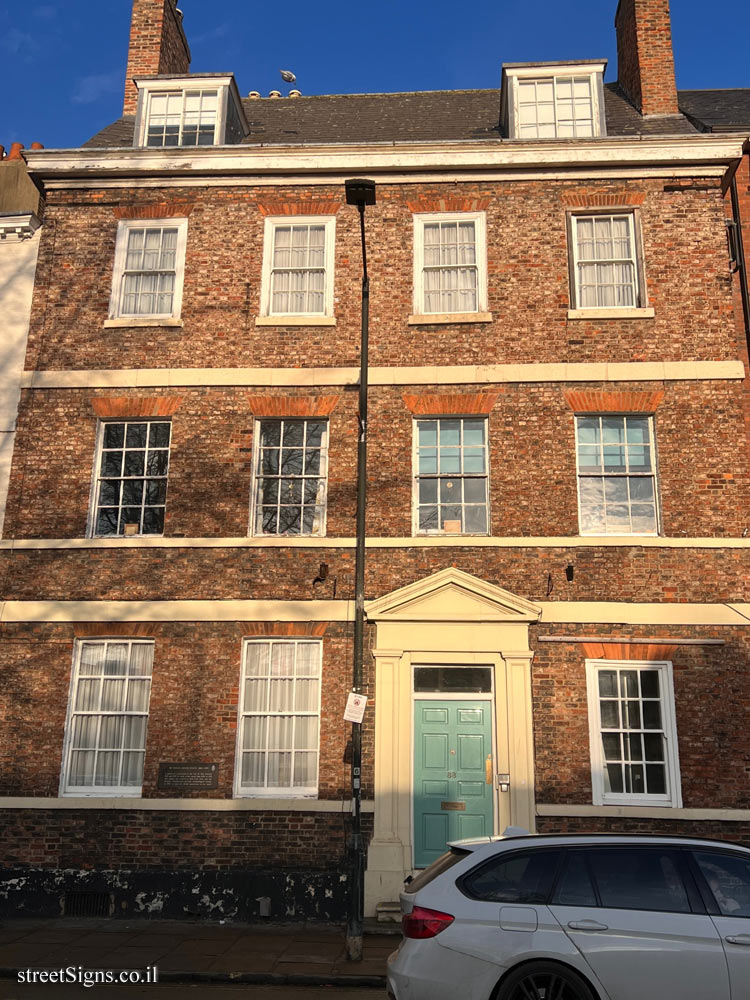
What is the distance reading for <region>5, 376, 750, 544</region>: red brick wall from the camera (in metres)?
11.9

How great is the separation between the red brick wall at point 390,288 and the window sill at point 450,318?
87 millimetres

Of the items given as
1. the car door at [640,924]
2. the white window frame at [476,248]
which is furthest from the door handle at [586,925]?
the white window frame at [476,248]

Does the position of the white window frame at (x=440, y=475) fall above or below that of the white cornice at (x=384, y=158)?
below

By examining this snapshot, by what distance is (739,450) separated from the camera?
12.0 metres

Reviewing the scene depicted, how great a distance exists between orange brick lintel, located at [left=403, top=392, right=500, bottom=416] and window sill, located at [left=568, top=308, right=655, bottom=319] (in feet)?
5.68

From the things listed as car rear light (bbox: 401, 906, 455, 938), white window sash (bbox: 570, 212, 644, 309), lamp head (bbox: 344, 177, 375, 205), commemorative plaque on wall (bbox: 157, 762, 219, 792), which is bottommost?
car rear light (bbox: 401, 906, 455, 938)

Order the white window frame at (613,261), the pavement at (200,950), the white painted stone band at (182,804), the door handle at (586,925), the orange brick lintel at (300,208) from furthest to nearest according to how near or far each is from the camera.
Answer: the orange brick lintel at (300,208)
the white window frame at (613,261)
the white painted stone band at (182,804)
the pavement at (200,950)
the door handle at (586,925)

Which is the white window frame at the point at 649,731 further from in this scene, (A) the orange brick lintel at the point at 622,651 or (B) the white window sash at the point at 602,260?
(B) the white window sash at the point at 602,260

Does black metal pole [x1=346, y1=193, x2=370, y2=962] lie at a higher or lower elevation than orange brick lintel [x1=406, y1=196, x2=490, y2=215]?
lower

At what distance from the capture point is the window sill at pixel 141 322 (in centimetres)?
1298

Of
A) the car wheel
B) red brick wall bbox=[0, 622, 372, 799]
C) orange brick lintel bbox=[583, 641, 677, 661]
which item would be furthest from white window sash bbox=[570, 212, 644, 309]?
the car wheel

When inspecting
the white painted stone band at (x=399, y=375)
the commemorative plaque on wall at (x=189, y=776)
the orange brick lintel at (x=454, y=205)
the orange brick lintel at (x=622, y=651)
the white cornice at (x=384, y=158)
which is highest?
the white cornice at (x=384, y=158)

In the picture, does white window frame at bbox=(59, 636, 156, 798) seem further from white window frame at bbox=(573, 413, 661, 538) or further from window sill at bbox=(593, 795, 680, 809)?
white window frame at bbox=(573, 413, 661, 538)

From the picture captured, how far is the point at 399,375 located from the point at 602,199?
14.0 ft
